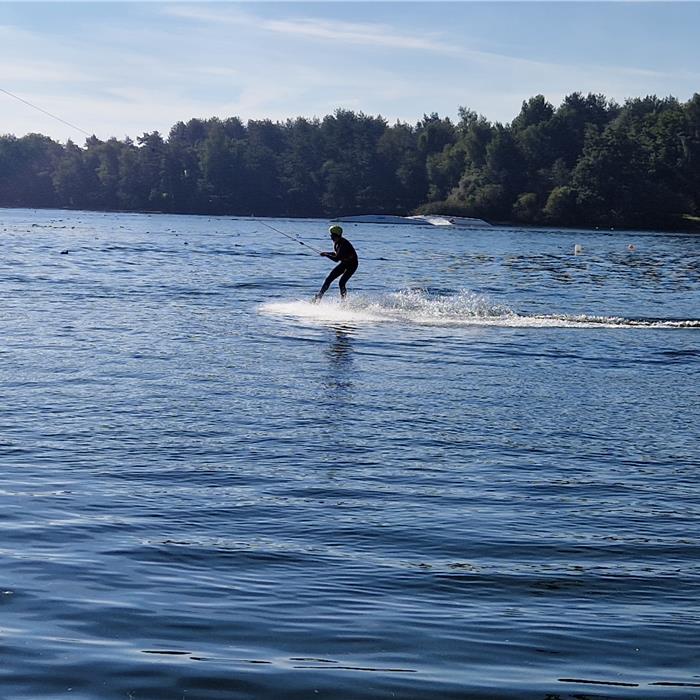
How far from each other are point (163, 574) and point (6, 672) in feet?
5.61

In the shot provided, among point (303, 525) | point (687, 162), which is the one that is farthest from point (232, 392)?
point (687, 162)

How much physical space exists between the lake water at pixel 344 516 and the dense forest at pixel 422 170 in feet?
379

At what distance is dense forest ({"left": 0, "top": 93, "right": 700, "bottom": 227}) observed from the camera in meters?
132

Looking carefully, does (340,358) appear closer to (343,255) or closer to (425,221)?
(343,255)

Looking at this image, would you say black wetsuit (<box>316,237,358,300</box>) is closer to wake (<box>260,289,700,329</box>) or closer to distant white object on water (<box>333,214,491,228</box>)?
wake (<box>260,289,700,329</box>)

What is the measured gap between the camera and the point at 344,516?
28.3ft

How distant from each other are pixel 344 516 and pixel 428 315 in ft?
55.7

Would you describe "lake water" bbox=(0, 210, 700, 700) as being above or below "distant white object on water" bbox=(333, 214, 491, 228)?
below

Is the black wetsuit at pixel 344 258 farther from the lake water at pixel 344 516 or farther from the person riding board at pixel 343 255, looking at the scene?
the lake water at pixel 344 516

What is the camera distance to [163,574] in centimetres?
706

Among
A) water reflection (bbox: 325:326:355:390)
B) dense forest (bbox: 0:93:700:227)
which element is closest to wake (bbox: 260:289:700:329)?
water reflection (bbox: 325:326:355:390)

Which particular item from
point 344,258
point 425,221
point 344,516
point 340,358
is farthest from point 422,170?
point 344,516

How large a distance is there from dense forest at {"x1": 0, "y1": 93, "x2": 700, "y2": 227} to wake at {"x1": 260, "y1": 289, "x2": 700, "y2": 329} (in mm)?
107064

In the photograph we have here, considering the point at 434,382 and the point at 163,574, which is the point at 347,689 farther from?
the point at 434,382
